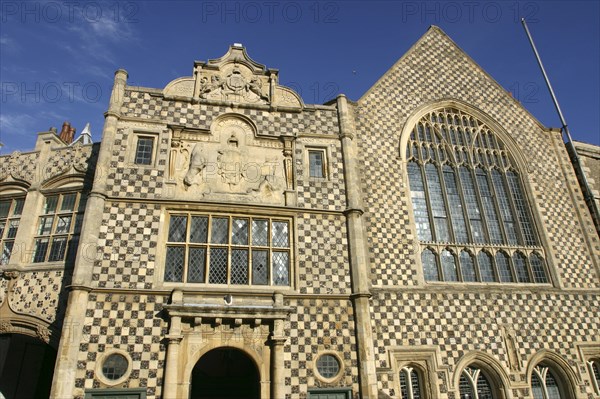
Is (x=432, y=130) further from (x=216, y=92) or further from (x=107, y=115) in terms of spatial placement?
(x=107, y=115)

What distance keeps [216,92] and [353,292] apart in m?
9.21

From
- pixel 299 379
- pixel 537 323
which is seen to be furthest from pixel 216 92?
pixel 537 323

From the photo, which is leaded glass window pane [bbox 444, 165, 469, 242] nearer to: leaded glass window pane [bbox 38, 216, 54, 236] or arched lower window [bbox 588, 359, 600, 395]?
arched lower window [bbox 588, 359, 600, 395]

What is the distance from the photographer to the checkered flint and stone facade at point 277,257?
12.7 m

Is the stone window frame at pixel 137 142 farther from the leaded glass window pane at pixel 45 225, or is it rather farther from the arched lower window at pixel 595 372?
the arched lower window at pixel 595 372

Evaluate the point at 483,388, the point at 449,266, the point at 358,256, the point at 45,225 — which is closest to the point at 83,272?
the point at 45,225

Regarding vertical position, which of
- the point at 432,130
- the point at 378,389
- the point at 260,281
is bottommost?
the point at 378,389

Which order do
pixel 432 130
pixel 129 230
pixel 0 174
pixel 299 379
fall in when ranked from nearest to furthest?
pixel 299 379 → pixel 129 230 → pixel 0 174 → pixel 432 130

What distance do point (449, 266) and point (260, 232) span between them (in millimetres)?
7298

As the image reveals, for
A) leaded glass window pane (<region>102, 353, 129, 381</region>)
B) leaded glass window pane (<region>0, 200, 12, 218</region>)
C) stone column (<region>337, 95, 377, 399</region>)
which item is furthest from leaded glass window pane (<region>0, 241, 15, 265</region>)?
stone column (<region>337, 95, 377, 399</region>)

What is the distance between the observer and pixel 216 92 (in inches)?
649

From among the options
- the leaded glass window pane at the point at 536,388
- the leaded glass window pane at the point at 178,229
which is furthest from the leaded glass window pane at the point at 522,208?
the leaded glass window pane at the point at 178,229

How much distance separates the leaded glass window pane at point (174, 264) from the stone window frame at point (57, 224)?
11.2 ft

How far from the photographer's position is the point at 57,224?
15.0 m
